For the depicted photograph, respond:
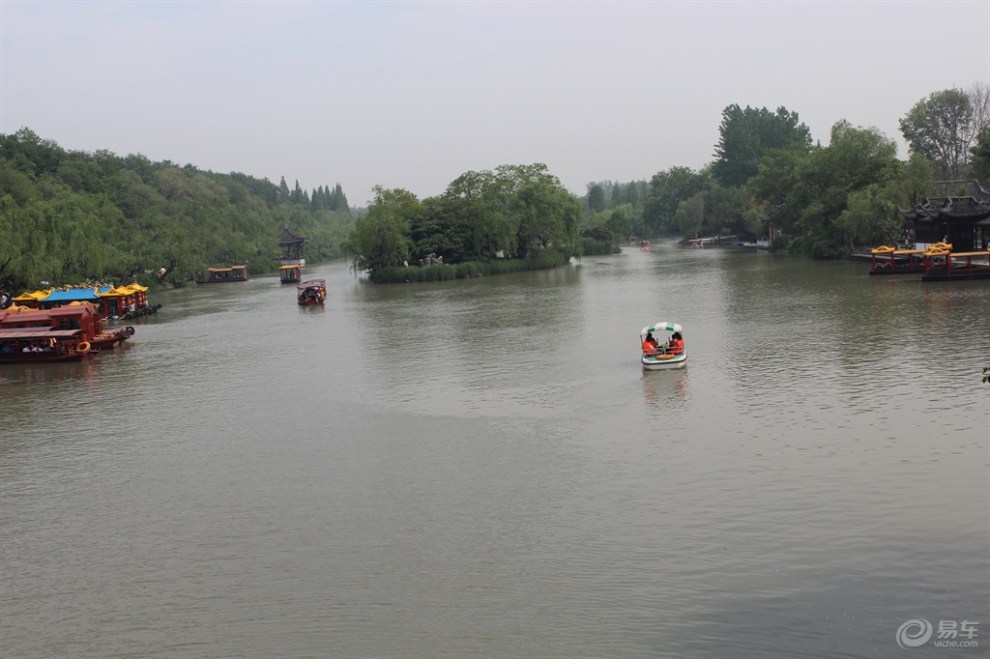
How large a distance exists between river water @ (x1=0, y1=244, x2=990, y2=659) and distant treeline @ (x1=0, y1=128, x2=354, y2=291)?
65.6 ft

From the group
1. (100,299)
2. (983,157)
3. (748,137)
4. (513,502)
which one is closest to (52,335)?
(100,299)

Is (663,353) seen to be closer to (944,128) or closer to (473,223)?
(473,223)

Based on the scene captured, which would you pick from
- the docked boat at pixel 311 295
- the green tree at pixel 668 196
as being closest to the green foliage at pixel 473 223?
the docked boat at pixel 311 295

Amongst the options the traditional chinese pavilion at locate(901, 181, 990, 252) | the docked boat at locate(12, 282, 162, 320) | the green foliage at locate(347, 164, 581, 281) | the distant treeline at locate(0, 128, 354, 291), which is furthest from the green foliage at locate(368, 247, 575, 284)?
the traditional chinese pavilion at locate(901, 181, 990, 252)

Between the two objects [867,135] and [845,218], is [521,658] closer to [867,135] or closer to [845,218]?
[845,218]

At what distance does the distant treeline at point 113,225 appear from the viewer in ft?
146

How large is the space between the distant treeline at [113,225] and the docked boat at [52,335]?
32.4ft

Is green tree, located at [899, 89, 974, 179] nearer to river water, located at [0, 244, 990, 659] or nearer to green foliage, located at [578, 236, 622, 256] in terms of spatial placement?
green foliage, located at [578, 236, 622, 256]

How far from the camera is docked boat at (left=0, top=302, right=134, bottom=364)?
30.0 meters

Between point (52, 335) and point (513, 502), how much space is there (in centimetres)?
2218

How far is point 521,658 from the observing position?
9070 millimetres


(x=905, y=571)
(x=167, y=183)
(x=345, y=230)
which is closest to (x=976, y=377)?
(x=905, y=571)

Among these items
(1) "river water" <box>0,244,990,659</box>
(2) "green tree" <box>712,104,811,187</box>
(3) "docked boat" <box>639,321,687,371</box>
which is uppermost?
(2) "green tree" <box>712,104,811,187</box>

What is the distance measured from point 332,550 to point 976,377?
14.4 metres
